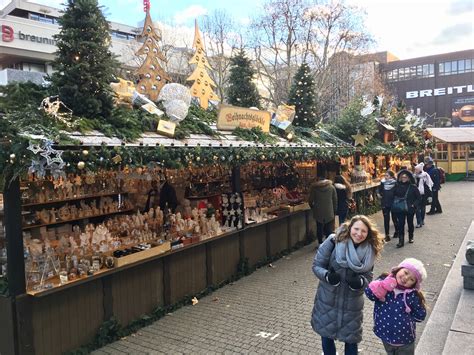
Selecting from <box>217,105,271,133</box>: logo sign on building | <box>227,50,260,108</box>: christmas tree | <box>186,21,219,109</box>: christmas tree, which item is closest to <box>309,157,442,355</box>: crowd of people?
<box>217,105,271,133</box>: logo sign on building

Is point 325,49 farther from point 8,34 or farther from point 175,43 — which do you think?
point 8,34

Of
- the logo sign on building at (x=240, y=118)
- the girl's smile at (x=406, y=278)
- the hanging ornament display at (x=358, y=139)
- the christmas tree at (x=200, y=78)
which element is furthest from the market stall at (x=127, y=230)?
the girl's smile at (x=406, y=278)

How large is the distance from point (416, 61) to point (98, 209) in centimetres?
6414

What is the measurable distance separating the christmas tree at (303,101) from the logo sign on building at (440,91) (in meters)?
57.7

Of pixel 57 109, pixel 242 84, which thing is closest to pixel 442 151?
pixel 242 84

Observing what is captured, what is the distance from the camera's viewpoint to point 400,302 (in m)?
3.44

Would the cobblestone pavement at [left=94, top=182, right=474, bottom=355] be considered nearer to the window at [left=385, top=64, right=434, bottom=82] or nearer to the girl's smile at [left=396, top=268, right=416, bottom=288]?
the girl's smile at [left=396, top=268, right=416, bottom=288]

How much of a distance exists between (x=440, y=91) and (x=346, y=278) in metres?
67.0

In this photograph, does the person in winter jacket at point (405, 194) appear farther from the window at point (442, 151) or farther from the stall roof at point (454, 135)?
the window at point (442, 151)

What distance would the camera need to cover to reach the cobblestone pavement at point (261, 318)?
5.02 metres

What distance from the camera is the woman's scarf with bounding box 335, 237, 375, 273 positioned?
11.8 feet

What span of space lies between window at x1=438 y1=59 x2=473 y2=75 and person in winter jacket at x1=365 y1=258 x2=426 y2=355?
66187 millimetres

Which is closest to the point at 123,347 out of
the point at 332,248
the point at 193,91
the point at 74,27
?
the point at 332,248

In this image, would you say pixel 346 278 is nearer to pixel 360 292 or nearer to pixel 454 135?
pixel 360 292
